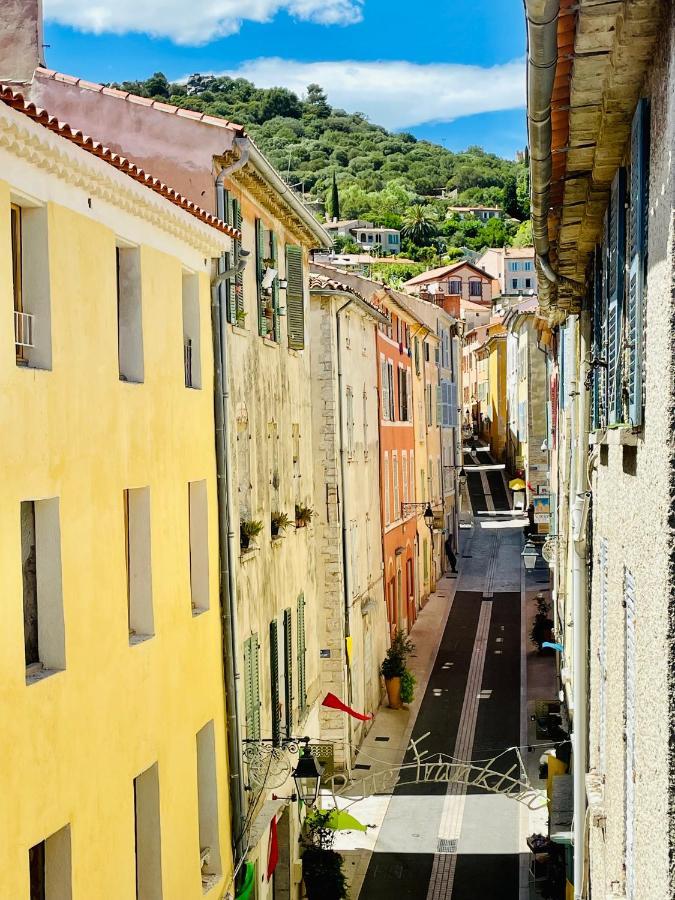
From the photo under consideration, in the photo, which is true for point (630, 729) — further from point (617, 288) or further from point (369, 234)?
point (369, 234)

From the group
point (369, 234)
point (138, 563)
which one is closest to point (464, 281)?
point (369, 234)

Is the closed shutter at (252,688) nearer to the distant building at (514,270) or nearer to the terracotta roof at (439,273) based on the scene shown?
the terracotta roof at (439,273)

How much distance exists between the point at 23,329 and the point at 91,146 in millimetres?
1724

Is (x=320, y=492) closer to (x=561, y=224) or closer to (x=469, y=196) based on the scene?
(x=561, y=224)

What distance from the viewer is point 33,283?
30.5 feet

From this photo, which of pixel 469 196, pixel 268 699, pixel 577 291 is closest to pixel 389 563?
pixel 268 699

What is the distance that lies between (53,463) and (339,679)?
18089 mm

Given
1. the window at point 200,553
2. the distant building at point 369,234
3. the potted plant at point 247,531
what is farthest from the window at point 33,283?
the distant building at point 369,234

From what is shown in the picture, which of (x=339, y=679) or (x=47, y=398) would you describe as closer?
(x=47, y=398)

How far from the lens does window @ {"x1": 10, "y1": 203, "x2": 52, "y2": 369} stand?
923 cm

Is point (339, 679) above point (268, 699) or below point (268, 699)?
below

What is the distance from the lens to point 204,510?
14.5 meters

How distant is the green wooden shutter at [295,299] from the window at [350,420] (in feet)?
24.3

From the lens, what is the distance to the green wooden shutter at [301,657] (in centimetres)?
2009
